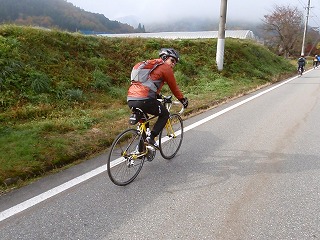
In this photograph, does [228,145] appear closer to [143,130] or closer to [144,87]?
[143,130]

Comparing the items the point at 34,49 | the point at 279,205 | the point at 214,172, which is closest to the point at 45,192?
the point at 214,172

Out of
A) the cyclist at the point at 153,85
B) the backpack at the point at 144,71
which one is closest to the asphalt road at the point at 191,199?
the cyclist at the point at 153,85

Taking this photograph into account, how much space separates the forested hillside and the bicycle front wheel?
68536 mm

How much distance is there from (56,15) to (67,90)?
83984 millimetres

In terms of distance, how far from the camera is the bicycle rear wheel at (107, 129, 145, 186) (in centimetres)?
363

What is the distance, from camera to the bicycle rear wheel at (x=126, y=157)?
3.63 m

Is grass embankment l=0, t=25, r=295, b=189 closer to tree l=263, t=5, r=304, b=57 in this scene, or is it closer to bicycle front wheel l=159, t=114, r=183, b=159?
bicycle front wheel l=159, t=114, r=183, b=159

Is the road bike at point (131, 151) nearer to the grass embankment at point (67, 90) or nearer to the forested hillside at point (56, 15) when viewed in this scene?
the grass embankment at point (67, 90)

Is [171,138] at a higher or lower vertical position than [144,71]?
lower

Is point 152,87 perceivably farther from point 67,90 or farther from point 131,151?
point 67,90

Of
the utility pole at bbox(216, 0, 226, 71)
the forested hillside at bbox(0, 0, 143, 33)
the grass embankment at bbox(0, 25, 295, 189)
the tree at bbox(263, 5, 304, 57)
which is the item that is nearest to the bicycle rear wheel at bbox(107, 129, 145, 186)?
the grass embankment at bbox(0, 25, 295, 189)

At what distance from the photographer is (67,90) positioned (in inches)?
311

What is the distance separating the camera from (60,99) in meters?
7.50

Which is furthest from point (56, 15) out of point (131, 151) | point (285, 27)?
point (131, 151)
